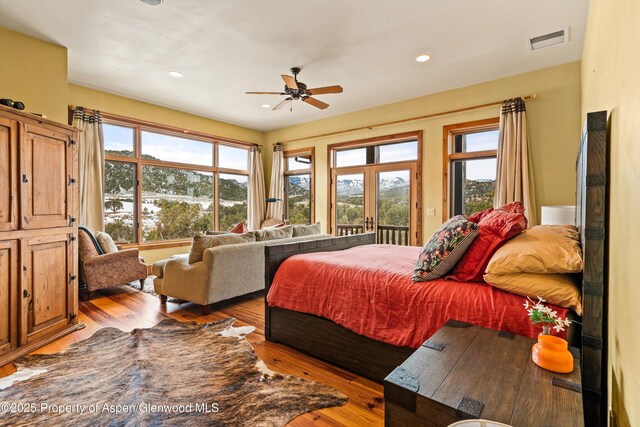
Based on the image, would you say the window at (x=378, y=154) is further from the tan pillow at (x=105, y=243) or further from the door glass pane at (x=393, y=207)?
the tan pillow at (x=105, y=243)

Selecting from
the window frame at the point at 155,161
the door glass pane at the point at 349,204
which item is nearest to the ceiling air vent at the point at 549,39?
the door glass pane at the point at 349,204

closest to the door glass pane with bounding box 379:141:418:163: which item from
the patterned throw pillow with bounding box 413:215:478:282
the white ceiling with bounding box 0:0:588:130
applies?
the white ceiling with bounding box 0:0:588:130

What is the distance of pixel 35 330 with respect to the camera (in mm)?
2617

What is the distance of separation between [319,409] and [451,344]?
97cm

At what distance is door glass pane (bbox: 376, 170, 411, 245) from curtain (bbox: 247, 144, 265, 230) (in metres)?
2.87

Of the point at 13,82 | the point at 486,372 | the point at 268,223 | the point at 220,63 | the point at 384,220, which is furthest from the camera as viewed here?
the point at 268,223

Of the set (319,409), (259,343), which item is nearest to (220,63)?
(259,343)

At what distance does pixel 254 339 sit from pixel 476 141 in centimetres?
419

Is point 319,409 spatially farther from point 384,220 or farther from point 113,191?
point 113,191

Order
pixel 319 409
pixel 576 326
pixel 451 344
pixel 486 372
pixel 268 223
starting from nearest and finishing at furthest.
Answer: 1. pixel 486 372
2. pixel 451 344
3. pixel 576 326
4. pixel 319 409
5. pixel 268 223

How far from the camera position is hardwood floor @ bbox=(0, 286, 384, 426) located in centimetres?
180

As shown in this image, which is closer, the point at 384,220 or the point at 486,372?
the point at 486,372

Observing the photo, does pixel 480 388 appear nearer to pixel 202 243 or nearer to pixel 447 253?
pixel 447 253

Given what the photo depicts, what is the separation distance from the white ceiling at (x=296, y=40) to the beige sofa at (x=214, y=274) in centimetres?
233
